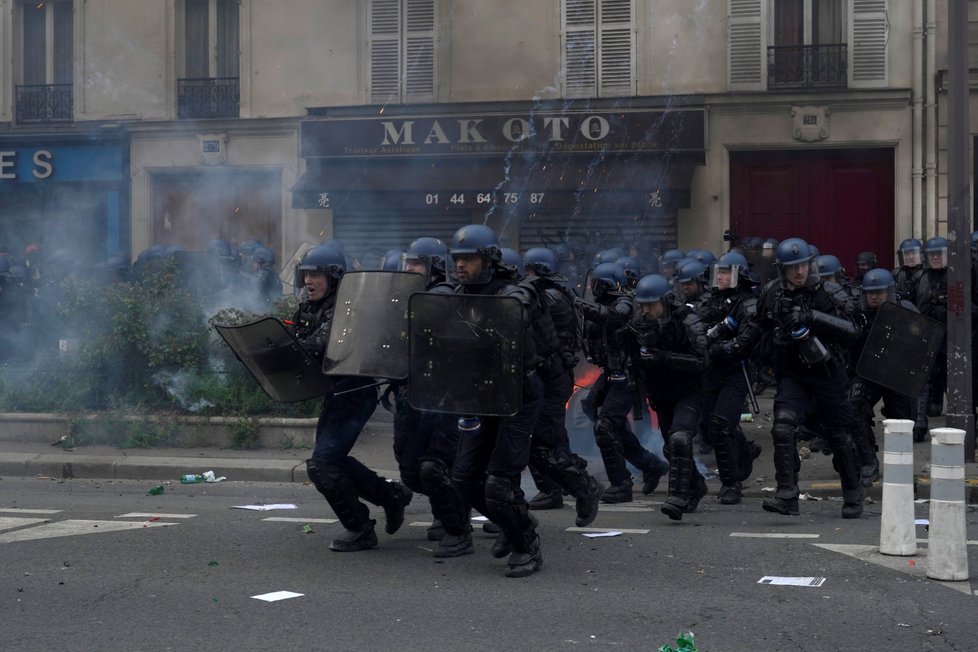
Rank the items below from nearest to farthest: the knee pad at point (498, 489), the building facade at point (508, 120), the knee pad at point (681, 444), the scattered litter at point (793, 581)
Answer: the scattered litter at point (793, 581), the knee pad at point (498, 489), the knee pad at point (681, 444), the building facade at point (508, 120)

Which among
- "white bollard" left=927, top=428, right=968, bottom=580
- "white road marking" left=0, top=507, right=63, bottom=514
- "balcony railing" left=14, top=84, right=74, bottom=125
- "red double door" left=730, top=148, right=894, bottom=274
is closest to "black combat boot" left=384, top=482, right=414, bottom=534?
"white road marking" left=0, top=507, right=63, bottom=514

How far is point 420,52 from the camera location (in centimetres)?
1923

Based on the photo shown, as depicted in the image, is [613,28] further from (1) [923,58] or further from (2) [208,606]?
(2) [208,606]

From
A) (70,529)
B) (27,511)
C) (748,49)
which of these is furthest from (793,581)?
(748,49)

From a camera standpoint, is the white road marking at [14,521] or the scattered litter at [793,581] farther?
the white road marking at [14,521]

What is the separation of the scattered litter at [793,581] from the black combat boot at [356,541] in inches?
87.0

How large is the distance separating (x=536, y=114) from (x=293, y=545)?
1167cm

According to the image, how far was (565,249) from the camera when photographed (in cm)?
1669

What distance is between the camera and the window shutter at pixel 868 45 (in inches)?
691

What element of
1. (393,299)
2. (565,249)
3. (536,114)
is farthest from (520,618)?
(536,114)

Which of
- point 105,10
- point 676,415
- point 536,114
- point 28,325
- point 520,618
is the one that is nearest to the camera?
point 520,618

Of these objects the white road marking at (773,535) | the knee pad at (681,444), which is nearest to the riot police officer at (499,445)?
the white road marking at (773,535)

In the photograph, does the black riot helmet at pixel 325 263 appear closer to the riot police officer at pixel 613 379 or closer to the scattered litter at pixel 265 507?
the riot police officer at pixel 613 379

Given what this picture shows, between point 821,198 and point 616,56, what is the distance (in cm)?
351
